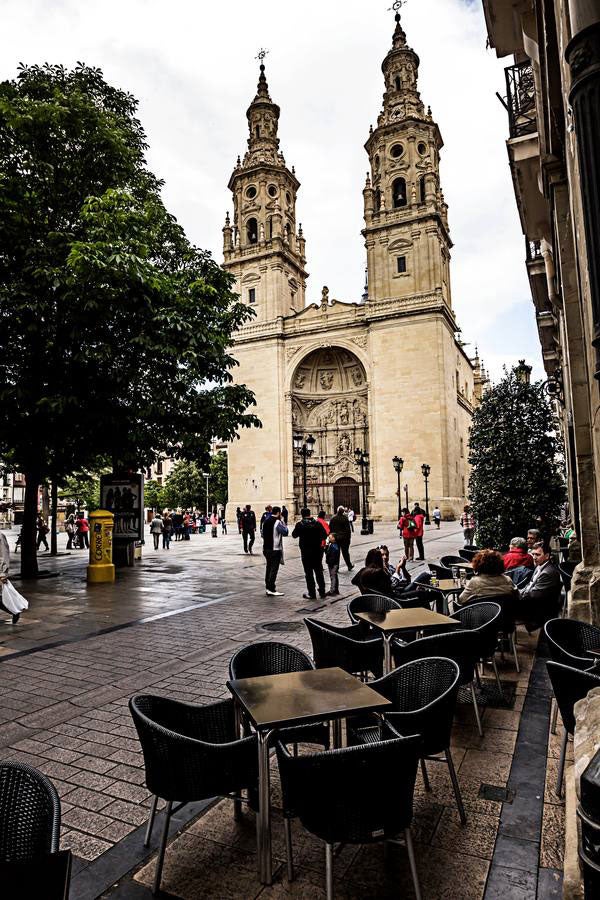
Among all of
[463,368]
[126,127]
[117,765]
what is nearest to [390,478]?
[463,368]

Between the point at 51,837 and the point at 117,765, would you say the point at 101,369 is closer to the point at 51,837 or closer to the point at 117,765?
the point at 117,765

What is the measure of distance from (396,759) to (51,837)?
1.35 m

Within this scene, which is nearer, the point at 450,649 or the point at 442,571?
the point at 450,649

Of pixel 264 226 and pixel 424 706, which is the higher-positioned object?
pixel 264 226

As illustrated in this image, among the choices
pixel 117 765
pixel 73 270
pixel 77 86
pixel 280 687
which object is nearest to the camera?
pixel 280 687

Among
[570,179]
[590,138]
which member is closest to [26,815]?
[590,138]

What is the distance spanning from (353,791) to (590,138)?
251 cm

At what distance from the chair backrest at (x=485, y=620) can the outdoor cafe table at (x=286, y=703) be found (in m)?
1.75

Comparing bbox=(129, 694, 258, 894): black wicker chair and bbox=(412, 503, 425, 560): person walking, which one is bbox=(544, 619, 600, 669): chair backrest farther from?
bbox=(412, 503, 425, 560): person walking

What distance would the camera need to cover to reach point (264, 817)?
8.81 feet

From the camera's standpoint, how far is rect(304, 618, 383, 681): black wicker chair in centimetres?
449

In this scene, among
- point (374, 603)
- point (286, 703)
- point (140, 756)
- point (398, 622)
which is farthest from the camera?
point (374, 603)

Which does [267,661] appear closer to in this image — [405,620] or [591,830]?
[405,620]

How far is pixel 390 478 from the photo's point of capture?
126ft
